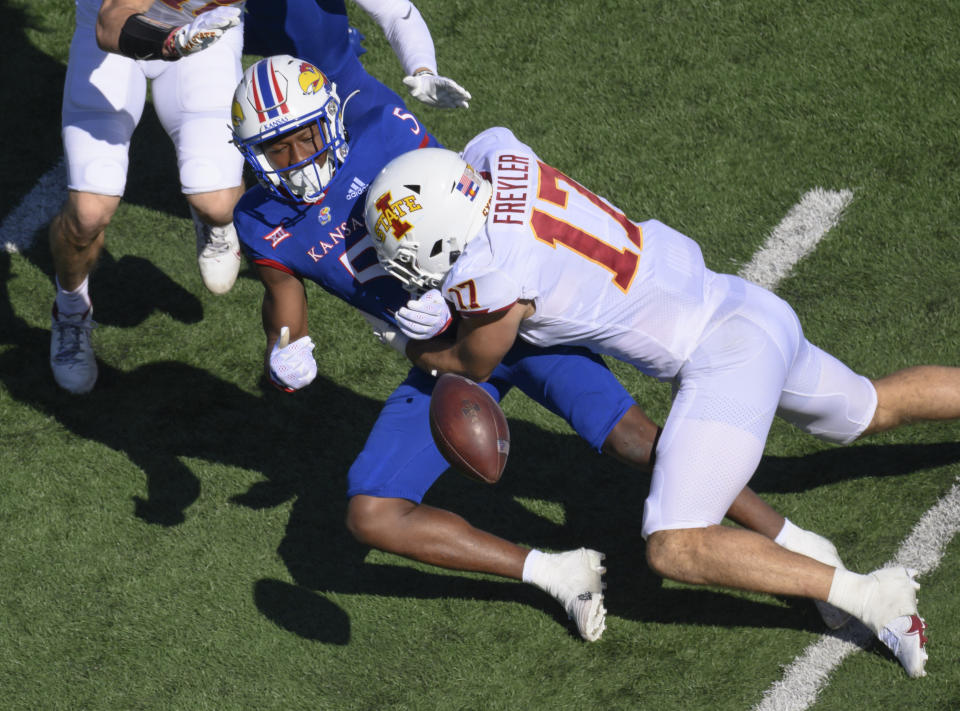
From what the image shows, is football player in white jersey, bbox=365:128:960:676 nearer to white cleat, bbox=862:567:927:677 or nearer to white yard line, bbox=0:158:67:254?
white cleat, bbox=862:567:927:677

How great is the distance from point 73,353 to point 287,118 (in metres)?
1.66

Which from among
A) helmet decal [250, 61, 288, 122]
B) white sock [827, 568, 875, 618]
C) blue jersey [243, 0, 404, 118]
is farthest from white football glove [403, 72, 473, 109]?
white sock [827, 568, 875, 618]

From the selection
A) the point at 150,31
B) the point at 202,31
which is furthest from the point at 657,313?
the point at 150,31

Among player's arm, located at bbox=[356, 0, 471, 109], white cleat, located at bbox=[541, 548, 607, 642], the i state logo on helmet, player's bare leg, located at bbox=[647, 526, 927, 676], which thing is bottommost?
white cleat, located at bbox=[541, 548, 607, 642]

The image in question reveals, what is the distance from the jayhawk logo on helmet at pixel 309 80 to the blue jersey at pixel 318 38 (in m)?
0.70

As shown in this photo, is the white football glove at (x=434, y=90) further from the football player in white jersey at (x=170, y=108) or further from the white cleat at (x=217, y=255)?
the white cleat at (x=217, y=255)

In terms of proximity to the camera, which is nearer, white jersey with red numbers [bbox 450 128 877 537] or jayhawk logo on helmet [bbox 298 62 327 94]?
white jersey with red numbers [bbox 450 128 877 537]

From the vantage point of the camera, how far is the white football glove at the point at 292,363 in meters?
3.72

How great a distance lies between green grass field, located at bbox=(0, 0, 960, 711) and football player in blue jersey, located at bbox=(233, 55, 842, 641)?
33cm

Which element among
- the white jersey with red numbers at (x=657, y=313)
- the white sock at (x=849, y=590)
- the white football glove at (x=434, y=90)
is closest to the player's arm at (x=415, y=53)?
the white football glove at (x=434, y=90)

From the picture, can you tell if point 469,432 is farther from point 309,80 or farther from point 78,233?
point 78,233

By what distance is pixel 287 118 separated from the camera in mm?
3568

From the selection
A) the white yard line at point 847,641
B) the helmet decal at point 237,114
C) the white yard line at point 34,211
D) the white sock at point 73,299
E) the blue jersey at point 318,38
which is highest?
the helmet decal at point 237,114

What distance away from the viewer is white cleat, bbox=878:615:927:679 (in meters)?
3.60
